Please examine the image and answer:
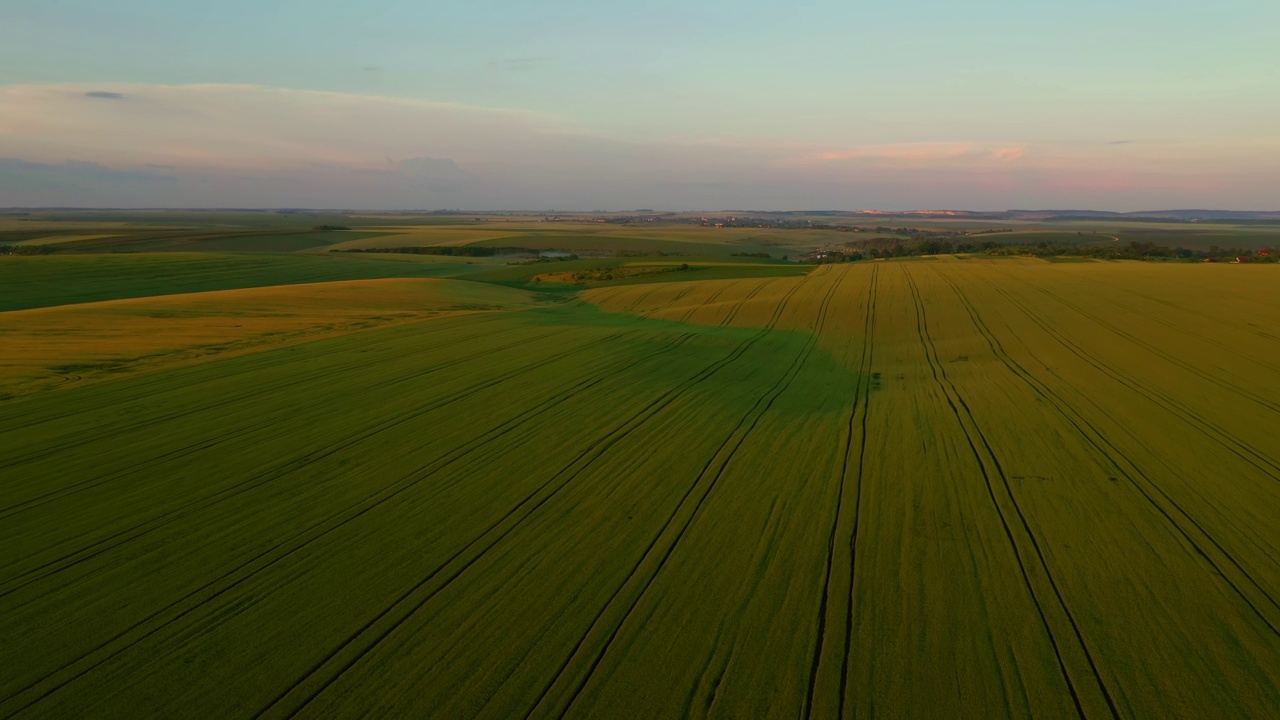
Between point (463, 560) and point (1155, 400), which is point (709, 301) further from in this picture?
point (463, 560)

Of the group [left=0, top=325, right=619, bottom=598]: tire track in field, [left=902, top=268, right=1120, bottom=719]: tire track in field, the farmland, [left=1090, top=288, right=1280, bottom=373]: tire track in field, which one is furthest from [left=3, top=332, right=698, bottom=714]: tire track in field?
[left=1090, top=288, right=1280, bottom=373]: tire track in field

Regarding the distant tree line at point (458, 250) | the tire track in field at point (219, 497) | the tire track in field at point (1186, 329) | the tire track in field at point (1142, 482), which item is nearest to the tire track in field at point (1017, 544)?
the tire track in field at point (1142, 482)

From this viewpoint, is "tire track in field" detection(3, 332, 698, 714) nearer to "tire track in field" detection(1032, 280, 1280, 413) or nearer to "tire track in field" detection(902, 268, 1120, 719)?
"tire track in field" detection(902, 268, 1120, 719)

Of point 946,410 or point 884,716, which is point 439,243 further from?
point 884,716

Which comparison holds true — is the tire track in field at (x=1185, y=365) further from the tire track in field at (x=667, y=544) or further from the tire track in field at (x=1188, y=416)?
the tire track in field at (x=667, y=544)

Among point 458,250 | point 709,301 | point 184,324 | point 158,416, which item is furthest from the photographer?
point 458,250

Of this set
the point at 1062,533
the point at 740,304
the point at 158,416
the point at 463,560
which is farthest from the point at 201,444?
the point at 740,304
